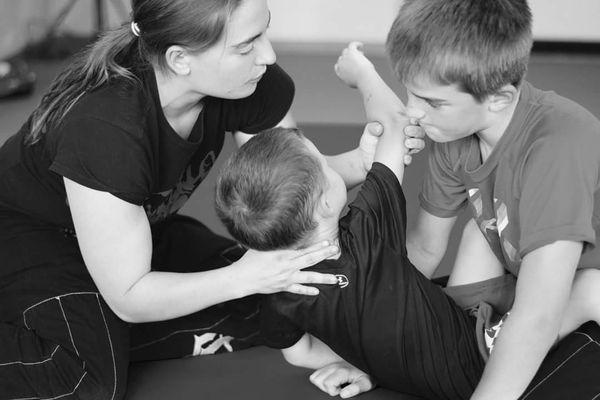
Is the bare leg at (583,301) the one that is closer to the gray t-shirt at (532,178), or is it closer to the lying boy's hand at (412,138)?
the gray t-shirt at (532,178)

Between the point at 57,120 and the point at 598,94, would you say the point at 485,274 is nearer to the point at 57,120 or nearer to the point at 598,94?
the point at 57,120

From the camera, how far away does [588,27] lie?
4621mm

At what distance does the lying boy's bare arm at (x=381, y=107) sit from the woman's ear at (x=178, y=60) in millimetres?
424

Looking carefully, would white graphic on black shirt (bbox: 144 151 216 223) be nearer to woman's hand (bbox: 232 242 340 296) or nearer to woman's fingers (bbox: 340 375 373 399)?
woman's hand (bbox: 232 242 340 296)

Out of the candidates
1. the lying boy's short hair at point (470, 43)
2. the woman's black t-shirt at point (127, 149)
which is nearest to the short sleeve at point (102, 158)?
the woman's black t-shirt at point (127, 149)

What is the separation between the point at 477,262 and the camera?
1947 millimetres

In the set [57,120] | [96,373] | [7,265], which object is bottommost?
[96,373]

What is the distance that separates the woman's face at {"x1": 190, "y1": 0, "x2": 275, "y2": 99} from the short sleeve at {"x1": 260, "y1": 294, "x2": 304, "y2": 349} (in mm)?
458

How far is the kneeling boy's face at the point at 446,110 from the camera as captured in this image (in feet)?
5.23

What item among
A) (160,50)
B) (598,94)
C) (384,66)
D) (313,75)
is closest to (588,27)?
(598,94)

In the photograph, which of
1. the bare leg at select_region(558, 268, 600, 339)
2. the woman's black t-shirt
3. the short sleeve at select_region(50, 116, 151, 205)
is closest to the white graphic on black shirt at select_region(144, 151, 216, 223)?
the woman's black t-shirt

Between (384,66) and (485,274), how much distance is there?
2466 mm

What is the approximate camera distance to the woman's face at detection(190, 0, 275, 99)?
172 cm

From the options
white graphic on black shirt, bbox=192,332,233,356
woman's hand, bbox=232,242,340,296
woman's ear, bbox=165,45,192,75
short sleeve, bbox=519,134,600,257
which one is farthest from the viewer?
white graphic on black shirt, bbox=192,332,233,356
